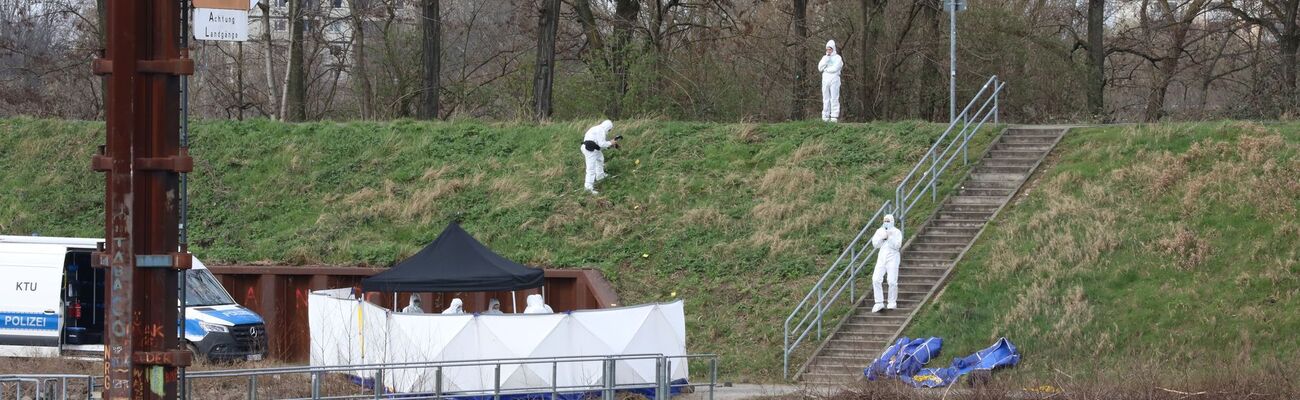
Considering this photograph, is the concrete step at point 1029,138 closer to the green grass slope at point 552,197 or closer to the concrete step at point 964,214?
the green grass slope at point 552,197

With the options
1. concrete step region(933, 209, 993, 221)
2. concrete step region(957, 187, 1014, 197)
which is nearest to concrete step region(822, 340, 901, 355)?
concrete step region(933, 209, 993, 221)

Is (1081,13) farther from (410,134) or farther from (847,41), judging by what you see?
(410,134)

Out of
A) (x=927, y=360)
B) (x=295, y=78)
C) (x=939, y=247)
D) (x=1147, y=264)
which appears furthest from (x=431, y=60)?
(x=1147, y=264)

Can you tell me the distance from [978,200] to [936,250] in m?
1.82

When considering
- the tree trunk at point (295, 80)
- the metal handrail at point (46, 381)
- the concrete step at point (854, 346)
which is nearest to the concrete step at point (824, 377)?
the concrete step at point (854, 346)

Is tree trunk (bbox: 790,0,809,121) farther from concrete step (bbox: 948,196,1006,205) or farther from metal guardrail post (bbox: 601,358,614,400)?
metal guardrail post (bbox: 601,358,614,400)

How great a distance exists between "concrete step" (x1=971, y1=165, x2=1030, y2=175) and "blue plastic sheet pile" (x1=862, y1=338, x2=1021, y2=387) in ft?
20.2

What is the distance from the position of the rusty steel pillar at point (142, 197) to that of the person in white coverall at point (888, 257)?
1331 cm

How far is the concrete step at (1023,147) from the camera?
2623 cm

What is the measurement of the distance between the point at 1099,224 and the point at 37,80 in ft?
130

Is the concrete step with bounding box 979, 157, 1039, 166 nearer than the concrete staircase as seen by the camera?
No

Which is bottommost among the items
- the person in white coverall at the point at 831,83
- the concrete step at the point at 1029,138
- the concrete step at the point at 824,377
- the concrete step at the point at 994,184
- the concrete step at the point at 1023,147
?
the concrete step at the point at 824,377

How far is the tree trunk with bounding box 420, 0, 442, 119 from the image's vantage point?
3540cm

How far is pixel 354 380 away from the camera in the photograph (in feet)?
55.7
